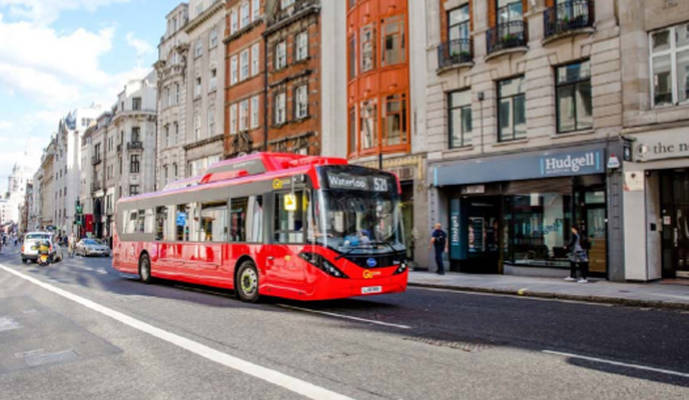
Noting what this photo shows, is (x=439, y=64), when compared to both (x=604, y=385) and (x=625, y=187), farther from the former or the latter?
(x=604, y=385)

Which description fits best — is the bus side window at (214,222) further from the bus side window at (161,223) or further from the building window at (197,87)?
the building window at (197,87)

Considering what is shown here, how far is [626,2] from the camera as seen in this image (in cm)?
1736

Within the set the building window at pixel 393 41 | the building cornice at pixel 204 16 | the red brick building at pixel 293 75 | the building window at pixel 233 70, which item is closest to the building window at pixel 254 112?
the red brick building at pixel 293 75

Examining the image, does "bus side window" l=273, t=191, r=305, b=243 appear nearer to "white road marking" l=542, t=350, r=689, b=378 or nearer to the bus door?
the bus door

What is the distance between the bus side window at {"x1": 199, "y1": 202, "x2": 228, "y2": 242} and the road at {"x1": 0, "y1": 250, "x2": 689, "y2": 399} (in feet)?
6.80

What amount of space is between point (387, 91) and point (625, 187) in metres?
11.4

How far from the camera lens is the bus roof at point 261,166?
12.3m

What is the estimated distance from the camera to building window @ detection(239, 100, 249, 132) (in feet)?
121

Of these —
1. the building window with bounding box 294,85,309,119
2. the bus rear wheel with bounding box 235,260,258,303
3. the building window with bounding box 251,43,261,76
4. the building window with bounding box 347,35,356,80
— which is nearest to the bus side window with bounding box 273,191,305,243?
the bus rear wheel with bounding box 235,260,258,303

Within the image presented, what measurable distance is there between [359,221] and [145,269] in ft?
31.4

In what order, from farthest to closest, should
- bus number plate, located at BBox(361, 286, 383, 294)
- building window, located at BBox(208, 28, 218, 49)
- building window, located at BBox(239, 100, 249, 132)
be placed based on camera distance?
building window, located at BBox(208, 28, 218, 49) < building window, located at BBox(239, 100, 249, 132) < bus number plate, located at BBox(361, 286, 383, 294)

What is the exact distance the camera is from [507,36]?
811 inches

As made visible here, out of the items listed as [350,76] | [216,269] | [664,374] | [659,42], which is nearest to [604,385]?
[664,374]

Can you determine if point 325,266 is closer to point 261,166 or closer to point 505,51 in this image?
point 261,166
